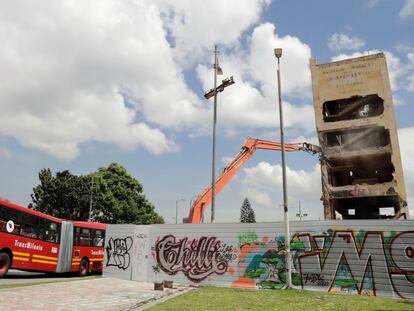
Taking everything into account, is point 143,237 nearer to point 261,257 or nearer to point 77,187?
point 261,257

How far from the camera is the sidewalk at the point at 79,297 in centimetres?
1023

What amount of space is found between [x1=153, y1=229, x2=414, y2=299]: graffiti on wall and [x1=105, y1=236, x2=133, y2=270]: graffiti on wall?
2680 mm

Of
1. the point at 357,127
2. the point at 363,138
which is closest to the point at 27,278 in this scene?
the point at 357,127

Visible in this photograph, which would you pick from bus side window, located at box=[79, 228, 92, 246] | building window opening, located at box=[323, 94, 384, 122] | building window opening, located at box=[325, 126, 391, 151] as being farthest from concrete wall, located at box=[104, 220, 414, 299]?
building window opening, located at box=[323, 94, 384, 122]

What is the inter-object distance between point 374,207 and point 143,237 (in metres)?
25.8

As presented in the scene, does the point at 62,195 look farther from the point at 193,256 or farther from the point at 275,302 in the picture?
the point at 275,302

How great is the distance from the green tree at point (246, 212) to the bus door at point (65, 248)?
231 ft

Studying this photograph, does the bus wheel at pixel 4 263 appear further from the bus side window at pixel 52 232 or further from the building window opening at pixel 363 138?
the building window opening at pixel 363 138

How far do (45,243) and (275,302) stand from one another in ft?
43.9

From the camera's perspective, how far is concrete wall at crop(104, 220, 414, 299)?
13680 millimetres

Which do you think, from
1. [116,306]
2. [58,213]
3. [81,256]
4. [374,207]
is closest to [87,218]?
[58,213]

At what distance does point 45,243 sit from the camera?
63.5 feet

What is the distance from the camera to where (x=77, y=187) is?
1725 inches

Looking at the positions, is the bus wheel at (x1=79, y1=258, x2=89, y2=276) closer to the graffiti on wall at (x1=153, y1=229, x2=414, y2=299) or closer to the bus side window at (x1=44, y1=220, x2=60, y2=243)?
the bus side window at (x1=44, y1=220, x2=60, y2=243)
